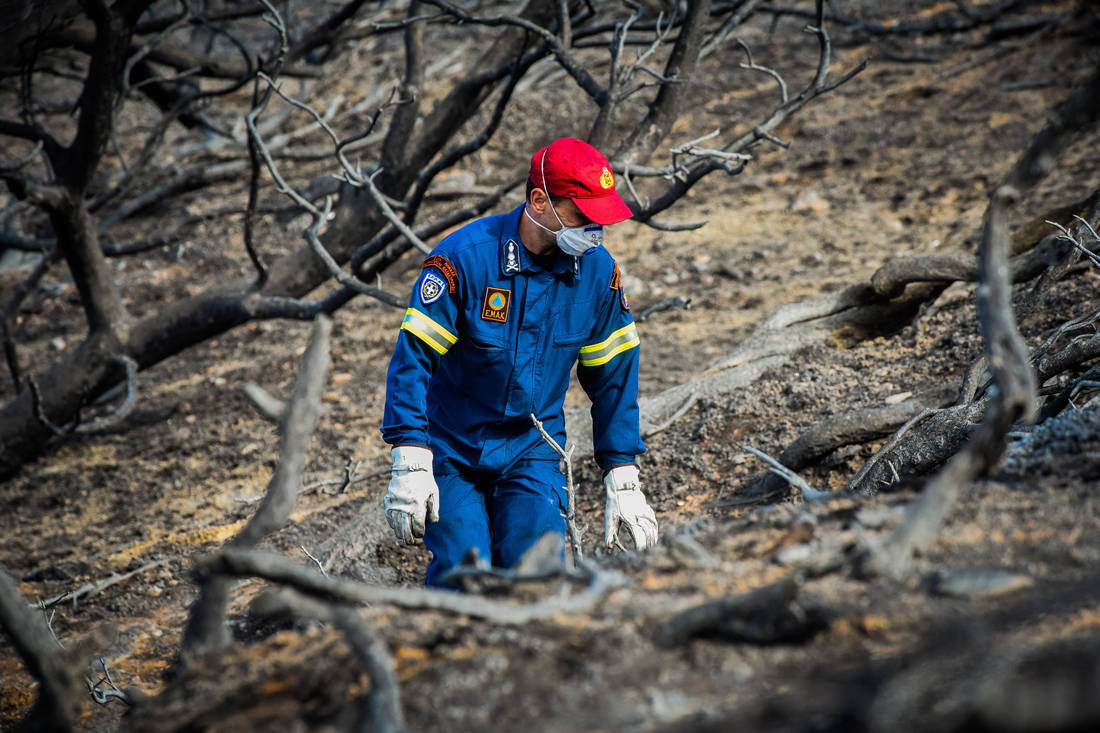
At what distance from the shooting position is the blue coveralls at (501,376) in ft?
9.34

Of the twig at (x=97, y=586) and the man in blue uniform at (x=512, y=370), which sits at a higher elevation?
the man in blue uniform at (x=512, y=370)

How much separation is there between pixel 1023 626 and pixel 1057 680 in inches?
17.2

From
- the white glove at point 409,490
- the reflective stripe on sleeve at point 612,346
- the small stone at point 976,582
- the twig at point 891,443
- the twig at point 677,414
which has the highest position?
the reflective stripe on sleeve at point 612,346

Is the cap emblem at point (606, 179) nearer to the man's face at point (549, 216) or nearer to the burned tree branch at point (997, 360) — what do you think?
the man's face at point (549, 216)

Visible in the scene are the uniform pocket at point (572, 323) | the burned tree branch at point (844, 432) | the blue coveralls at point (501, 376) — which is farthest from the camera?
the burned tree branch at point (844, 432)

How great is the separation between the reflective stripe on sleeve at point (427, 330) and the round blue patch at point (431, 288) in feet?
0.16

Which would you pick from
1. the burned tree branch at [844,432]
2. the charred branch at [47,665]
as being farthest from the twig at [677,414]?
the charred branch at [47,665]

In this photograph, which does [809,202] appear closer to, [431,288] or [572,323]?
[572,323]

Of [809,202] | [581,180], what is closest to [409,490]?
[581,180]

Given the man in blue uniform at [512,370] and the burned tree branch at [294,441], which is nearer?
the burned tree branch at [294,441]

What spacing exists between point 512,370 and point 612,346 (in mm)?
368

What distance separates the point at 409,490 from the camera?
2740 millimetres

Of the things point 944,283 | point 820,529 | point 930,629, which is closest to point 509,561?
point 820,529

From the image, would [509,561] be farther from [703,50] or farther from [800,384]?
[703,50]
